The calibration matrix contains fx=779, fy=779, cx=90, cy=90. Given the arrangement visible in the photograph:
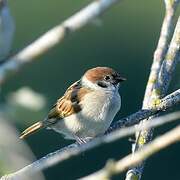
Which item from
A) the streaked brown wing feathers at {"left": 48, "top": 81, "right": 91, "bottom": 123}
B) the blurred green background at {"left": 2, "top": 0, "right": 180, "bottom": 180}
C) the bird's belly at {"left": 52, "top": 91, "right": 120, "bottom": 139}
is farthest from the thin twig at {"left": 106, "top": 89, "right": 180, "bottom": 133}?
the blurred green background at {"left": 2, "top": 0, "right": 180, "bottom": 180}

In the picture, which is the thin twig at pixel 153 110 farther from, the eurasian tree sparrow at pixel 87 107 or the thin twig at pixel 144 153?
the thin twig at pixel 144 153

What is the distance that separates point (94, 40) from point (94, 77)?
683cm

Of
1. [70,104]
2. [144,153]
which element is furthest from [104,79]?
[144,153]

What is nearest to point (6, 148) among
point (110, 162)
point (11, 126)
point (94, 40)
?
point (11, 126)

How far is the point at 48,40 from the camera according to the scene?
1.28 metres

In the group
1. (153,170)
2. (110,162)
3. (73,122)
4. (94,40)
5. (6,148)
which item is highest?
(94,40)

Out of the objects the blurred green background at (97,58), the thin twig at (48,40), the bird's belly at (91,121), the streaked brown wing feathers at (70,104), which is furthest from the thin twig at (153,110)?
the blurred green background at (97,58)

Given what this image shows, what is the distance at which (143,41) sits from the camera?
10664 millimetres

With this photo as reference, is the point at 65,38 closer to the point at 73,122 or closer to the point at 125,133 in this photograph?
the point at 125,133

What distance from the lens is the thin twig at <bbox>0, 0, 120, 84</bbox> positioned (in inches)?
49.9

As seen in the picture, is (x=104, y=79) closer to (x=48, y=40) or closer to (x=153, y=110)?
(x=153, y=110)

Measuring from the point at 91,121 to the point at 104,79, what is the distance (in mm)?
368

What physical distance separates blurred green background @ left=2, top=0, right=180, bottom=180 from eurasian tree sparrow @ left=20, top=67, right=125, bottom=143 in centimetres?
264

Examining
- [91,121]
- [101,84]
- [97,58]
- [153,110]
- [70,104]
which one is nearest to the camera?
[153,110]
